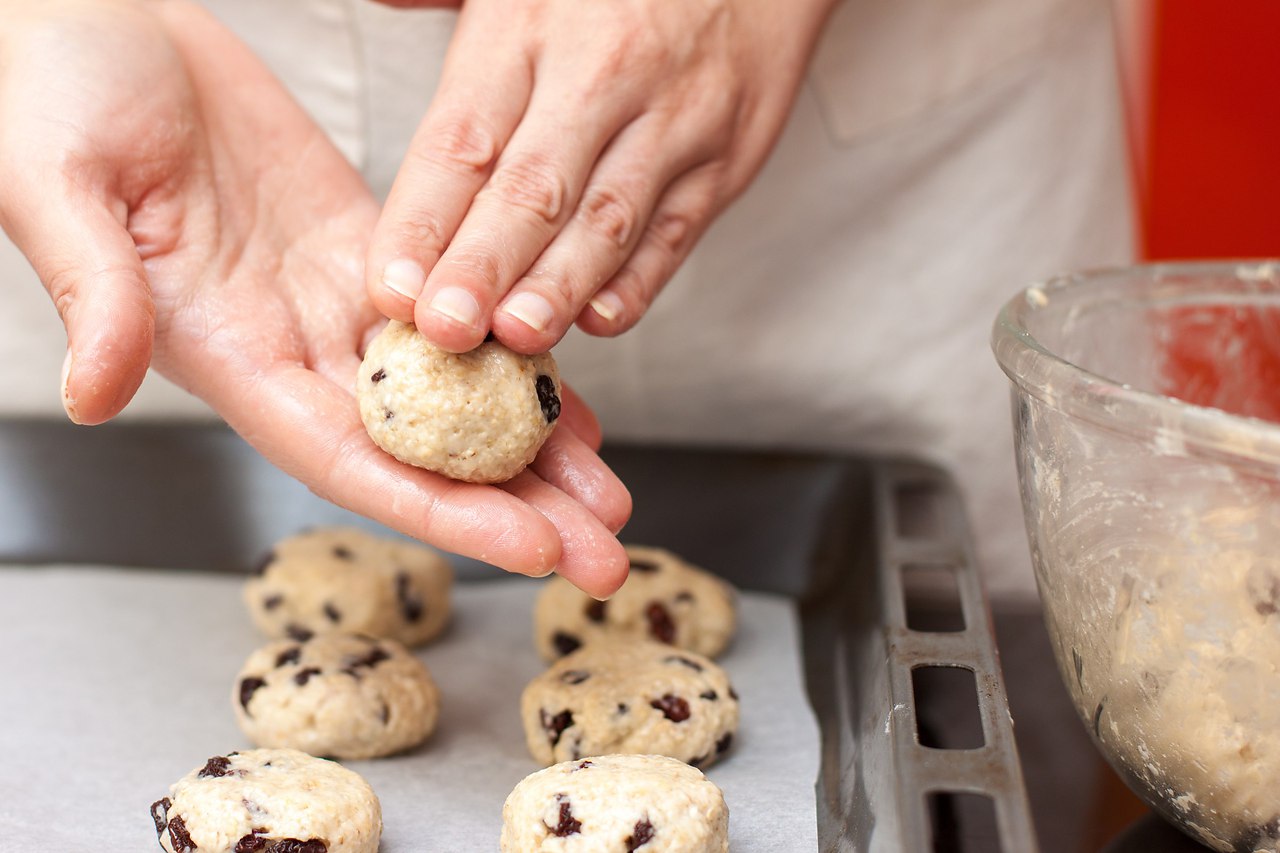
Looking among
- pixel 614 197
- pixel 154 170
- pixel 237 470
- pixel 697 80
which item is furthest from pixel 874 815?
pixel 237 470

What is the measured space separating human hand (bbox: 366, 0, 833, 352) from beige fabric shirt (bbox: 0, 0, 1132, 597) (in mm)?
380

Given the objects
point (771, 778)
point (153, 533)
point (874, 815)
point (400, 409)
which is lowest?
point (153, 533)

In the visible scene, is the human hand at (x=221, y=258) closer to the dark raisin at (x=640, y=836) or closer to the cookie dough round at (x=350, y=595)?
the dark raisin at (x=640, y=836)

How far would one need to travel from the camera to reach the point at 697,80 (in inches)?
47.8

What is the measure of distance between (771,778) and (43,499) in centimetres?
108

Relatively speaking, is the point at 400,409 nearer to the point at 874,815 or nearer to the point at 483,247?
the point at 483,247

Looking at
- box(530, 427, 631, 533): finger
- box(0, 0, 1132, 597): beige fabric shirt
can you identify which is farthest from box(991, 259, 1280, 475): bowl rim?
box(0, 0, 1132, 597): beige fabric shirt

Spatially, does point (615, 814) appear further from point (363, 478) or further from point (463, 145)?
point (463, 145)

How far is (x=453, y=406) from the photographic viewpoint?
1.01 m

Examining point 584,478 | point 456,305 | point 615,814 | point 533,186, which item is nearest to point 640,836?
point 615,814

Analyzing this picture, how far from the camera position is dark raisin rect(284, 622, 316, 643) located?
1.37 metres

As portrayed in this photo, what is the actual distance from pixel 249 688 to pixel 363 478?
33 cm

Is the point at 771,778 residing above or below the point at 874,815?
below

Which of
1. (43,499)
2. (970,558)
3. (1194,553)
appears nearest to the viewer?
(1194,553)
